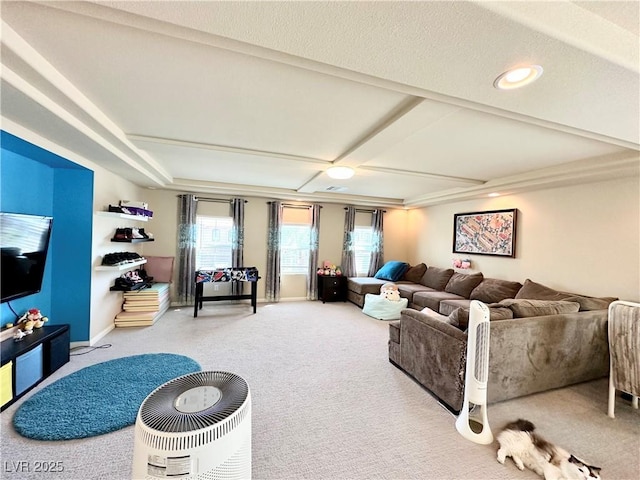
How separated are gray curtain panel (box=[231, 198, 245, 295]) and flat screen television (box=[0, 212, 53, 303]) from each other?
2.99 metres

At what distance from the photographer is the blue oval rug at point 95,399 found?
1.83 m

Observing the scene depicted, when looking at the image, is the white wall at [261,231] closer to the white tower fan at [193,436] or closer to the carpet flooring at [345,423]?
the carpet flooring at [345,423]

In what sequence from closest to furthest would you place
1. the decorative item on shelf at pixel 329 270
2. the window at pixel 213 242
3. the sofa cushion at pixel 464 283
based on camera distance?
the sofa cushion at pixel 464 283, the window at pixel 213 242, the decorative item on shelf at pixel 329 270

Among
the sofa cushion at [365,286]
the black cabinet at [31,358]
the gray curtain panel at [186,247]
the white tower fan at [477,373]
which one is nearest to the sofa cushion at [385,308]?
the sofa cushion at [365,286]

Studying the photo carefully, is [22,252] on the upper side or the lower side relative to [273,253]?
upper

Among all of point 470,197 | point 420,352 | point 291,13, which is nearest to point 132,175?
point 291,13

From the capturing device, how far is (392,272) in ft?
19.4

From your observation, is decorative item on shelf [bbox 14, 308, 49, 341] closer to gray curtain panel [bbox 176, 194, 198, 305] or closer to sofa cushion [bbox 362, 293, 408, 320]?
gray curtain panel [bbox 176, 194, 198, 305]

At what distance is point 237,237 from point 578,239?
5.52m

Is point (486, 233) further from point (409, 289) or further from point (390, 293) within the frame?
point (390, 293)

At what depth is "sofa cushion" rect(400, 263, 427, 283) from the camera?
5.82 m

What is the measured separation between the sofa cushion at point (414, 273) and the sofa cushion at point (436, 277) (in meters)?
0.16

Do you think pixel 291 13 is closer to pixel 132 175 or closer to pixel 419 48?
pixel 419 48

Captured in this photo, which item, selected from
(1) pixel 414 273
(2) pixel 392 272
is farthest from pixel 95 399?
(1) pixel 414 273
